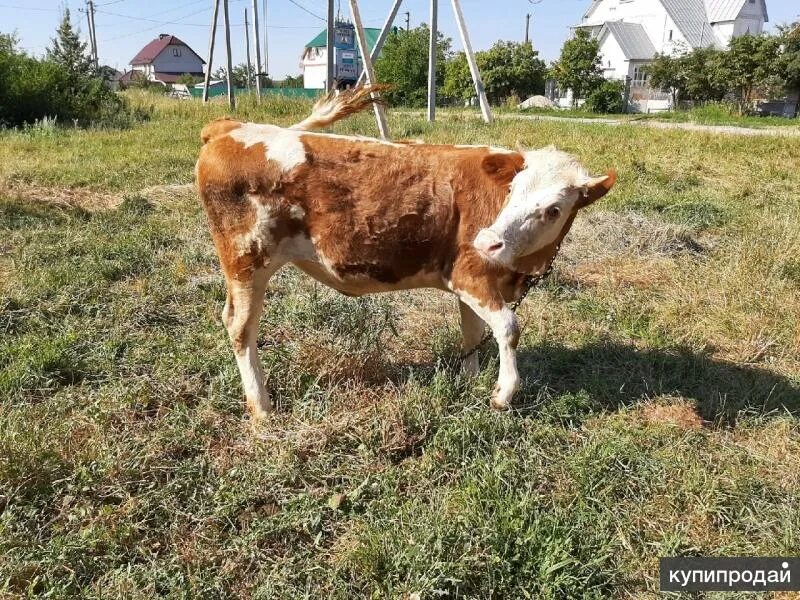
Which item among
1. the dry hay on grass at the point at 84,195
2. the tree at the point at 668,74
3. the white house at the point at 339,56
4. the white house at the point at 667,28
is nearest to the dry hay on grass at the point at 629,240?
the dry hay on grass at the point at 84,195

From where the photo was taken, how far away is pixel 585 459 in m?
3.20

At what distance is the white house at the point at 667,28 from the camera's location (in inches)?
2062

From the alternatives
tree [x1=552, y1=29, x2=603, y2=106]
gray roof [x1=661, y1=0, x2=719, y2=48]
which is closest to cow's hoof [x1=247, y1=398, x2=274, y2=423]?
tree [x1=552, y1=29, x2=603, y2=106]

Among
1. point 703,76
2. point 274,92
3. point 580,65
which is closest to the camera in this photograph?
point 274,92

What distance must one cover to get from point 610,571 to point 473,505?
0.63m

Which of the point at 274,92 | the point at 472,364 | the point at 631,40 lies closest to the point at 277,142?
the point at 472,364

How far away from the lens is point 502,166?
3240mm

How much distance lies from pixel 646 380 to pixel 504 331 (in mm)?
1402

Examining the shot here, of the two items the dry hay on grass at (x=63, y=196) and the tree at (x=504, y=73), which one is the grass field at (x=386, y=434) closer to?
the dry hay on grass at (x=63, y=196)

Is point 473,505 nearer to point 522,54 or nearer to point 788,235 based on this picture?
point 788,235

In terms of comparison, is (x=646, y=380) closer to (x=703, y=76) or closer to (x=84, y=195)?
(x=84, y=195)

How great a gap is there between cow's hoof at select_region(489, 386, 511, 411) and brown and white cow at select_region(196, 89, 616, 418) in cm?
2

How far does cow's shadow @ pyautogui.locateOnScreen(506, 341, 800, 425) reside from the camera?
3.79 m

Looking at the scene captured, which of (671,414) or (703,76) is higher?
(703,76)
